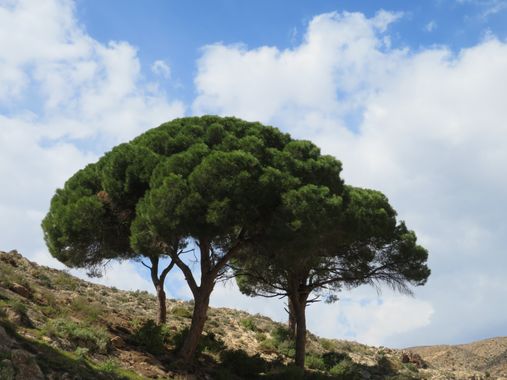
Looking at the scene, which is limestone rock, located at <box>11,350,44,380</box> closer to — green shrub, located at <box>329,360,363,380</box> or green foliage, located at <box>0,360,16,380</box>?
green foliage, located at <box>0,360,16,380</box>

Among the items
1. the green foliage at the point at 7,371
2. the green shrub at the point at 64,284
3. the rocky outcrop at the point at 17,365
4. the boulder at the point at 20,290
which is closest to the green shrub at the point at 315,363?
the green shrub at the point at 64,284

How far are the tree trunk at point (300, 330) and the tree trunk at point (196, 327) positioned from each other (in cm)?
693

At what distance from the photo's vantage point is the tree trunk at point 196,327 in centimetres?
2022

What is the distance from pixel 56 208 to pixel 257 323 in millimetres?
17416

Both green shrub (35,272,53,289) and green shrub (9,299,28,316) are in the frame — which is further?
green shrub (35,272,53,289)

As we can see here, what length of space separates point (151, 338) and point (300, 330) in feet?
28.2

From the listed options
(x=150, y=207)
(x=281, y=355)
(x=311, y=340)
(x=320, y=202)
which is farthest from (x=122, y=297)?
(x=320, y=202)

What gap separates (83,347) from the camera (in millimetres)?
16922

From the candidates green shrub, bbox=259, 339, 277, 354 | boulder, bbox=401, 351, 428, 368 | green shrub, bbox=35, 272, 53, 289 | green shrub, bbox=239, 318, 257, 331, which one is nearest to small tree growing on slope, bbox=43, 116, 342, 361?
green shrub, bbox=35, 272, 53, 289

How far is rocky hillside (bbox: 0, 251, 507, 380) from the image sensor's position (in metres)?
14.7

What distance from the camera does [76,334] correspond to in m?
17.2

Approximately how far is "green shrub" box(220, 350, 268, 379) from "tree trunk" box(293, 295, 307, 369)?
3140 millimetres

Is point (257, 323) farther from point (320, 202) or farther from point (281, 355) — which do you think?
point (320, 202)

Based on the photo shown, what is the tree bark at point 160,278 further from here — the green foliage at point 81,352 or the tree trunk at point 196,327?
the green foliage at point 81,352
